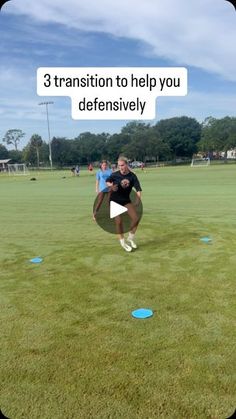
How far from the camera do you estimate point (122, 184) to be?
278 inches

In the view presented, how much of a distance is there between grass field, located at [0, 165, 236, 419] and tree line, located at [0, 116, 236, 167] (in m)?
62.8

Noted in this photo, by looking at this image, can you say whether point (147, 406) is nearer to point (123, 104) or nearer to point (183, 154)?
point (123, 104)

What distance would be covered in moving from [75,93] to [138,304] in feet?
8.33

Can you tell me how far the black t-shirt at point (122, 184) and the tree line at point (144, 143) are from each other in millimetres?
61816

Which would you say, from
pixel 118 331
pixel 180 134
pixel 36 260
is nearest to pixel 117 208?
pixel 36 260

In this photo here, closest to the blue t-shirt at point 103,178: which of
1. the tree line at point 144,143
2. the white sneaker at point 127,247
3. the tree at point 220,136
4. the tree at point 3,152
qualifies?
the white sneaker at point 127,247

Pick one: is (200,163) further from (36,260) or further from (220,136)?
(36,260)

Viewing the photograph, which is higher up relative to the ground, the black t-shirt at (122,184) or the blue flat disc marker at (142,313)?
the black t-shirt at (122,184)

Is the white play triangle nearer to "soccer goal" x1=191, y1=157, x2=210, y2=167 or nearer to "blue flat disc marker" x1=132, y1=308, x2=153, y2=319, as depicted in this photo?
"blue flat disc marker" x1=132, y1=308, x2=153, y2=319

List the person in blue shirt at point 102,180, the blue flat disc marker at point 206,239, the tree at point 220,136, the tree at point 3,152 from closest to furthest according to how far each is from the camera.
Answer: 1. the blue flat disc marker at point 206,239
2. the person in blue shirt at point 102,180
3. the tree at point 220,136
4. the tree at point 3,152

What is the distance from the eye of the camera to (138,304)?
4.54m

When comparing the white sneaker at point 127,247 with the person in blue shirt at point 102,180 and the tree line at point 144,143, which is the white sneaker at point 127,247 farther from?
the tree line at point 144,143

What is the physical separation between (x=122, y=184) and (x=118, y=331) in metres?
3.63

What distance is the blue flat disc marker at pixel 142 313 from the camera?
4.15 metres
